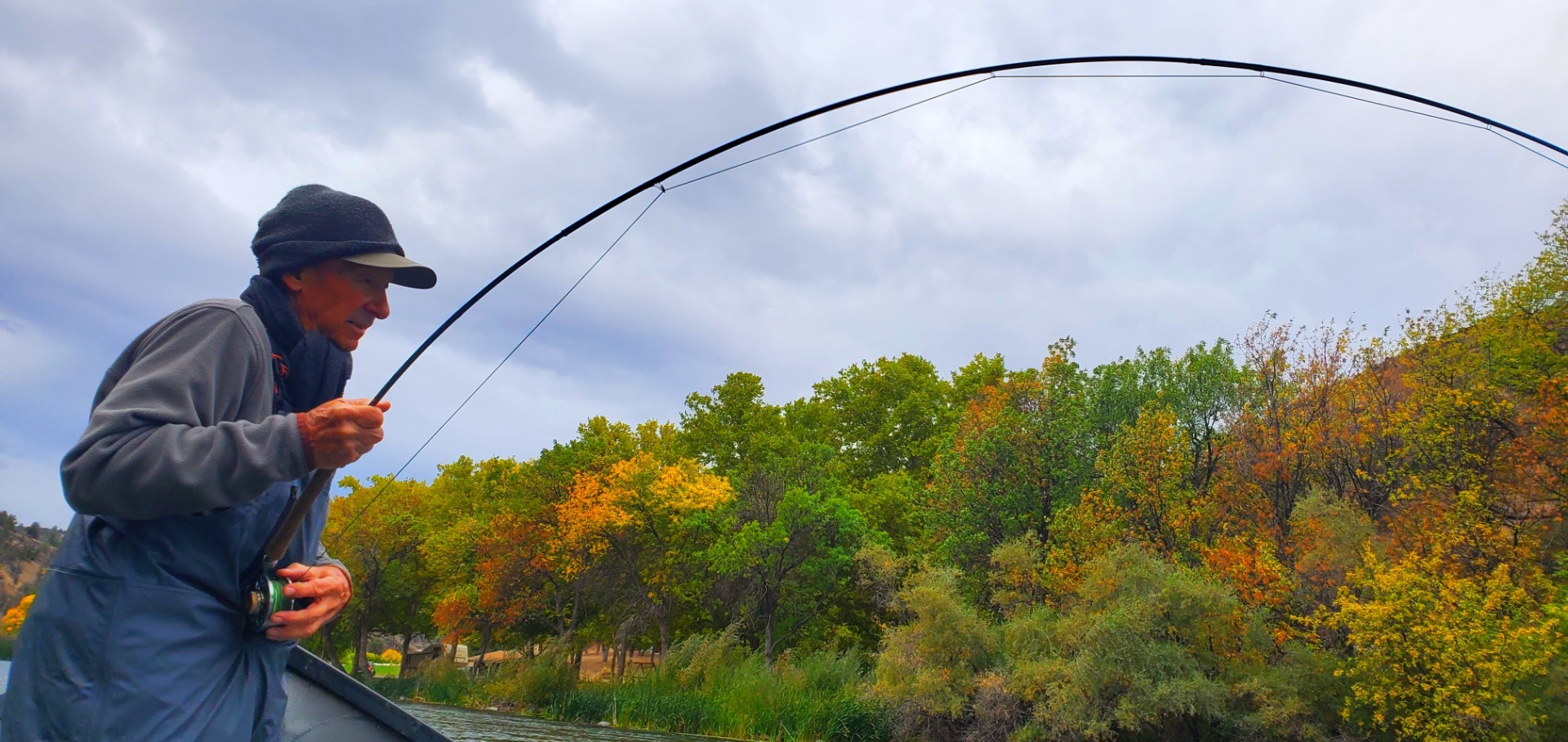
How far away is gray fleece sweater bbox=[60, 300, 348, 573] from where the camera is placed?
4.49 ft

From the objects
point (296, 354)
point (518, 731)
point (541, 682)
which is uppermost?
point (296, 354)

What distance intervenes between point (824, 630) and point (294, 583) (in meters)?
34.9

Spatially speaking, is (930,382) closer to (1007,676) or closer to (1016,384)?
(1016,384)

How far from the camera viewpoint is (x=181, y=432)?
1.40m

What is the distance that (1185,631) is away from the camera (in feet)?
65.6

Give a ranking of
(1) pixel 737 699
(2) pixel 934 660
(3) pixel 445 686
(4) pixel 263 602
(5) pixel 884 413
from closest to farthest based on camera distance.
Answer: (4) pixel 263 602, (2) pixel 934 660, (1) pixel 737 699, (3) pixel 445 686, (5) pixel 884 413

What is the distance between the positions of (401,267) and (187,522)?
1.91ft

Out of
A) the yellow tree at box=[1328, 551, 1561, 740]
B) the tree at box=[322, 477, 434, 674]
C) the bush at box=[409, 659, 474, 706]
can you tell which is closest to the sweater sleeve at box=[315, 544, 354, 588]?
the yellow tree at box=[1328, 551, 1561, 740]

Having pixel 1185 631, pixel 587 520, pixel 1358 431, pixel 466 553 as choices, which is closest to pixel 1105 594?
pixel 1185 631

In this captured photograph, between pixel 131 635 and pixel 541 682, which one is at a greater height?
pixel 131 635

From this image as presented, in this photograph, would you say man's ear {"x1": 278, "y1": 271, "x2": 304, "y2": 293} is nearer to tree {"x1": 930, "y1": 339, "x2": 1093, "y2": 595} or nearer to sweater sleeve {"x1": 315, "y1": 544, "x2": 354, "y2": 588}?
sweater sleeve {"x1": 315, "y1": 544, "x2": 354, "y2": 588}

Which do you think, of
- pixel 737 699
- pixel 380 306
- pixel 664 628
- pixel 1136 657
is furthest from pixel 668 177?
pixel 664 628

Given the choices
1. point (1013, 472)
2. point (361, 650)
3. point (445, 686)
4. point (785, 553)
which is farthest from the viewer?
point (361, 650)

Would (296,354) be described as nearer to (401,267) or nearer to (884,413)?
(401,267)
